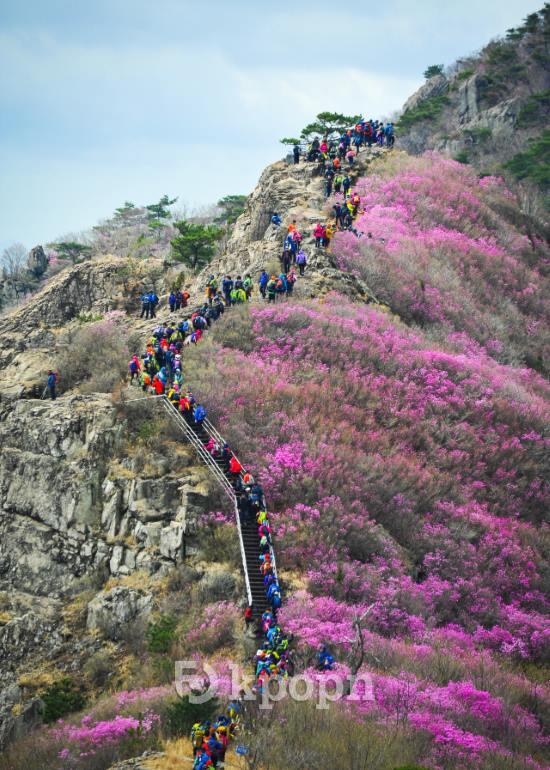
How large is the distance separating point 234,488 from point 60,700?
812 centimetres

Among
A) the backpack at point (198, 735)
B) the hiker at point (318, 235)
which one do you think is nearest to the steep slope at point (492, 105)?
the hiker at point (318, 235)

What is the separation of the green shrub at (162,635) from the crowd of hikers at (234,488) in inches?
82.0

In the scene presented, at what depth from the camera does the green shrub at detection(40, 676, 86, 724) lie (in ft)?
69.9

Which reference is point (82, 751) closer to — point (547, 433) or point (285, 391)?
point (285, 391)

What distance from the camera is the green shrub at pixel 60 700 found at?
69.9 feet

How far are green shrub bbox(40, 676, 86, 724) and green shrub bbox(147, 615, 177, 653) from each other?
2.21 m

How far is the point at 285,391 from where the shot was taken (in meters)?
31.3

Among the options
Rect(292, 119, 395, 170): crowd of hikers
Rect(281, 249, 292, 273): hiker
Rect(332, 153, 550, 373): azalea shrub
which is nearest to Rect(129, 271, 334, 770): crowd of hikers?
Rect(281, 249, 292, 273): hiker

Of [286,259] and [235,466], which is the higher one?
[286,259]

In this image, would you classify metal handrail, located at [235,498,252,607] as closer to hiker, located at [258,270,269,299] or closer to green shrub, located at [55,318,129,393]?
green shrub, located at [55,318,129,393]

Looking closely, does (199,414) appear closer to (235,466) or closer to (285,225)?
(235,466)

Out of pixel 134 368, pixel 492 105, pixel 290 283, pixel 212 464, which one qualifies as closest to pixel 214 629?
pixel 212 464

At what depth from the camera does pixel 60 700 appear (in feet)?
70.6

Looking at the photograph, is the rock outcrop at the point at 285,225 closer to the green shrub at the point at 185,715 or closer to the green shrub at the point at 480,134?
the green shrub at the point at 185,715
